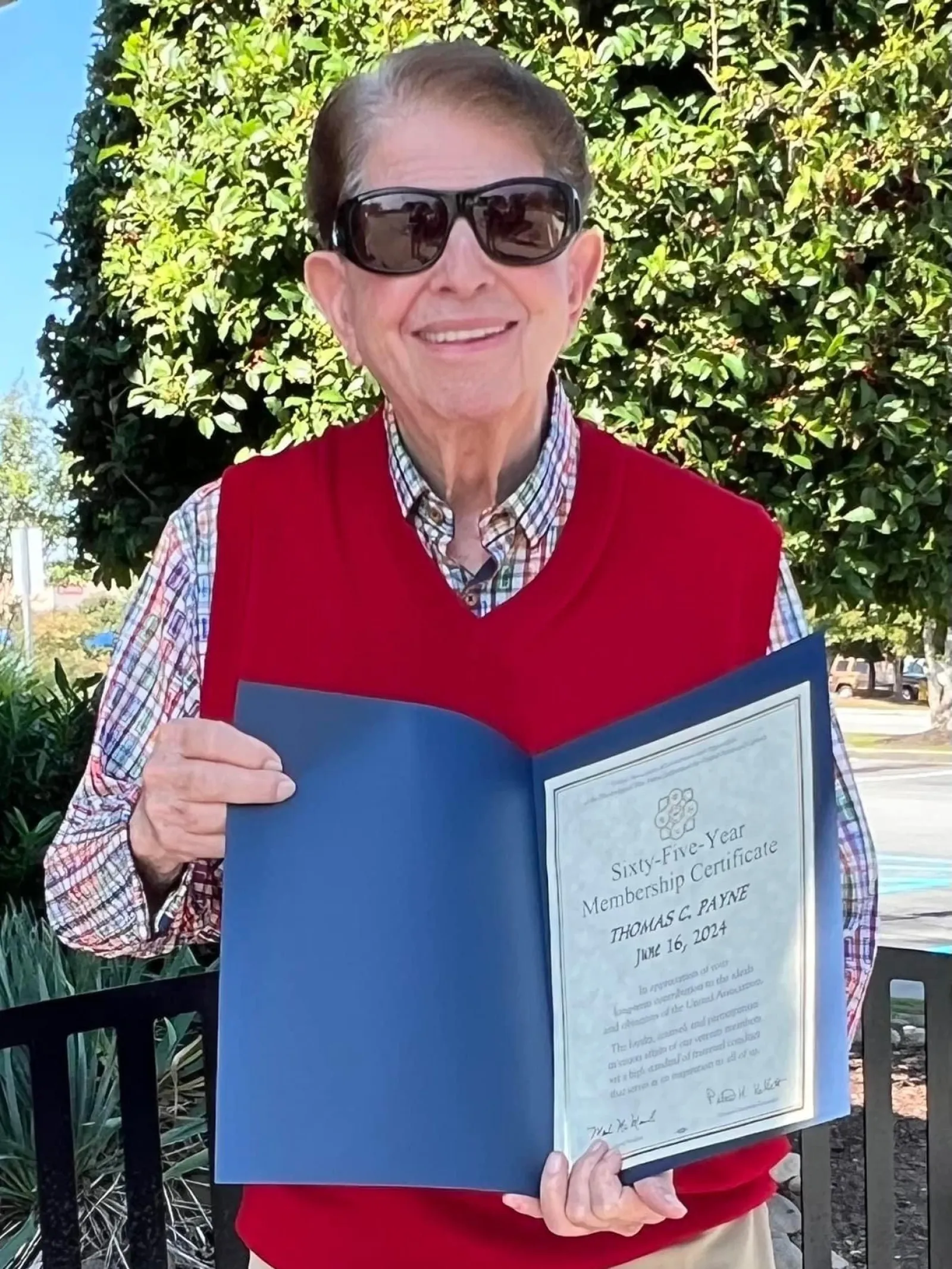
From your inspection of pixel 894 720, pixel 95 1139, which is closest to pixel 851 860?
pixel 95 1139

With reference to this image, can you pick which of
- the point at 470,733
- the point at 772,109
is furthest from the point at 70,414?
the point at 470,733

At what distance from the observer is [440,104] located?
117 centimetres

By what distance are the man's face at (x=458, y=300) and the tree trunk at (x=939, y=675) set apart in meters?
2.87

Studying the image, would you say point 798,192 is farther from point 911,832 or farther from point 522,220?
point 911,832

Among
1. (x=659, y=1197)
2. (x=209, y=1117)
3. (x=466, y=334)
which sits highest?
(x=466, y=334)

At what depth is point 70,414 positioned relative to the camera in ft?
13.9

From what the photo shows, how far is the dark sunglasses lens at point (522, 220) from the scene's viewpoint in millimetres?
1163

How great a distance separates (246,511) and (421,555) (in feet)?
0.56

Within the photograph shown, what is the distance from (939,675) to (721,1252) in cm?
407

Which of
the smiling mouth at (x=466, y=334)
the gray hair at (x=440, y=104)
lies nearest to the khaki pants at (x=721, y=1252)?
the smiling mouth at (x=466, y=334)

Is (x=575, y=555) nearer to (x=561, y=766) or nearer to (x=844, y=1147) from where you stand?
(x=561, y=766)

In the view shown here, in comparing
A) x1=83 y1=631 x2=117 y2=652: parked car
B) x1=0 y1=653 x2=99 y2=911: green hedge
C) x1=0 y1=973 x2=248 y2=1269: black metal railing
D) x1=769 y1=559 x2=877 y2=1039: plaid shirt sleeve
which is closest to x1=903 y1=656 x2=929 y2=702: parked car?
x1=83 y1=631 x2=117 y2=652: parked car

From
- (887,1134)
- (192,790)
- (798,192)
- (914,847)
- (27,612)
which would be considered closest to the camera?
(192,790)
